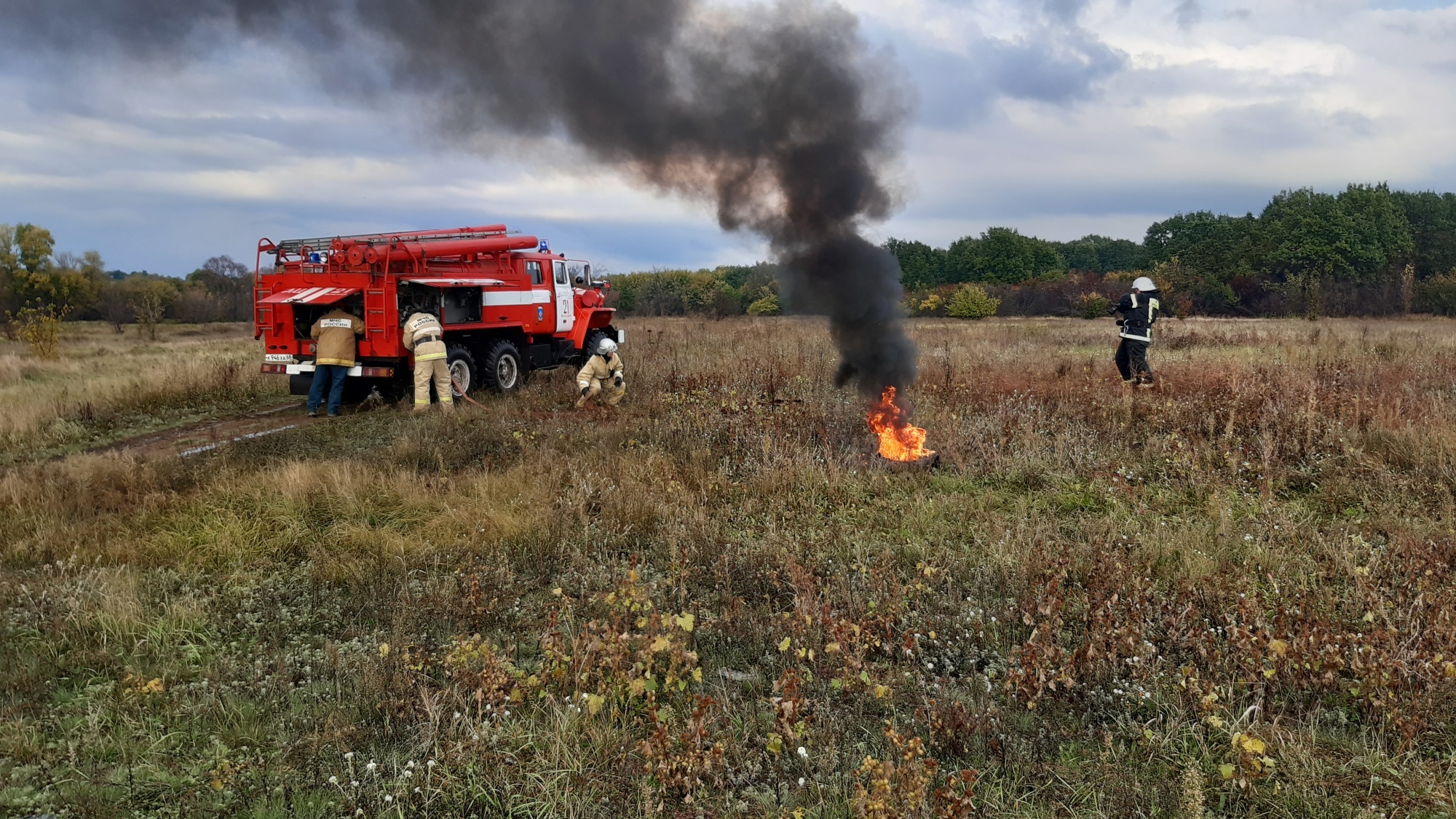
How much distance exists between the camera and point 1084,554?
16.3ft

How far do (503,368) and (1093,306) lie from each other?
29.5 m

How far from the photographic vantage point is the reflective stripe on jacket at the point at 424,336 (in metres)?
10.2

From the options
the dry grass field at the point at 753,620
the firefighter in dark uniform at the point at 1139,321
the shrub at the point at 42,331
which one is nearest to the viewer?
the dry grass field at the point at 753,620

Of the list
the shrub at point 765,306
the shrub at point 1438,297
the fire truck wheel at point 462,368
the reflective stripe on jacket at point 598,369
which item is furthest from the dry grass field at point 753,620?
the shrub at point 1438,297

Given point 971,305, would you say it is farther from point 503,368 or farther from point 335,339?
point 335,339

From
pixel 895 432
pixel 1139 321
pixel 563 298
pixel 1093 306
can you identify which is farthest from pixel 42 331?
pixel 1093 306

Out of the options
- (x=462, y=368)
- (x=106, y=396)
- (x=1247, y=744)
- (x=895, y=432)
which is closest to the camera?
(x=1247, y=744)

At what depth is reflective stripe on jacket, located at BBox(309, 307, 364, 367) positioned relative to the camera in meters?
10.6

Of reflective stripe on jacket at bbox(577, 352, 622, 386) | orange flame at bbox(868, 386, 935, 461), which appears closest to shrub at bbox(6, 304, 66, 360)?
reflective stripe on jacket at bbox(577, 352, 622, 386)

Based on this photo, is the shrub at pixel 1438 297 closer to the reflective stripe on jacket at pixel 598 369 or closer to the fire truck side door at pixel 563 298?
the fire truck side door at pixel 563 298

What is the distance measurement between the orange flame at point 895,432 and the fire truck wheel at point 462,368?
6.35 m

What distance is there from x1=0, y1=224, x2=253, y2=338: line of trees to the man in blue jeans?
12.2 meters

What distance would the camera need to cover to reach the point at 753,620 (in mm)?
4273

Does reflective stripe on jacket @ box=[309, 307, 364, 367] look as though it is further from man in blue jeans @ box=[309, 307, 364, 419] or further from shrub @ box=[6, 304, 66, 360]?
shrub @ box=[6, 304, 66, 360]
